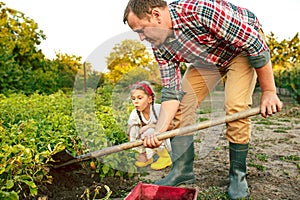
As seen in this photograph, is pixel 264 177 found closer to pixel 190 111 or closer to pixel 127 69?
pixel 190 111

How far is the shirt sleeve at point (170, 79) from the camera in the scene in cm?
271

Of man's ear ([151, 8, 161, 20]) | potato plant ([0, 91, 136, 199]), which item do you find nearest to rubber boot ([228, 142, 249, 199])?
potato plant ([0, 91, 136, 199])

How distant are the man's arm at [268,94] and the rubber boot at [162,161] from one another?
4.45 feet

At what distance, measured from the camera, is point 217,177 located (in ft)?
10.2

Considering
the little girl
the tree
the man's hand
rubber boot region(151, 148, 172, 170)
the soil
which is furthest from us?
rubber boot region(151, 148, 172, 170)

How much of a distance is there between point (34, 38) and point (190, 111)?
13.1m

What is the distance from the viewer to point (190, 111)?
2906mm

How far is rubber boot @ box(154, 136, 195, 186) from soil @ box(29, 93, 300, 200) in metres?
0.09

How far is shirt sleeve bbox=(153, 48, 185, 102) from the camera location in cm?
271

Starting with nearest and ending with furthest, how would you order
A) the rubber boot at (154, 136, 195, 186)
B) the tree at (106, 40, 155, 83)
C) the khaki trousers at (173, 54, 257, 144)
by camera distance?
1. the khaki trousers at (173, 54, 257, 144)
2. the rubber boot at (154, 136, 195, 186)
3. the tree at (106, 40, 155, 83)

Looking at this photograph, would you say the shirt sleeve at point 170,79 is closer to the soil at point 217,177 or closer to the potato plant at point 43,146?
the potato plant at point 43,146

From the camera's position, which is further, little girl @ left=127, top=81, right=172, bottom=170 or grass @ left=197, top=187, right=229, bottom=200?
little girl @ left=127, top=81, right=172, bottom=170

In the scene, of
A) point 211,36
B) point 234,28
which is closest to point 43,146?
point 211,36

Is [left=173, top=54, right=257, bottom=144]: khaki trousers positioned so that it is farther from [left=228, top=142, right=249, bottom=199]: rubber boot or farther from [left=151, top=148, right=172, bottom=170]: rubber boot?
[left=151, top=148, right=172, bottom=170]: rubber boot
